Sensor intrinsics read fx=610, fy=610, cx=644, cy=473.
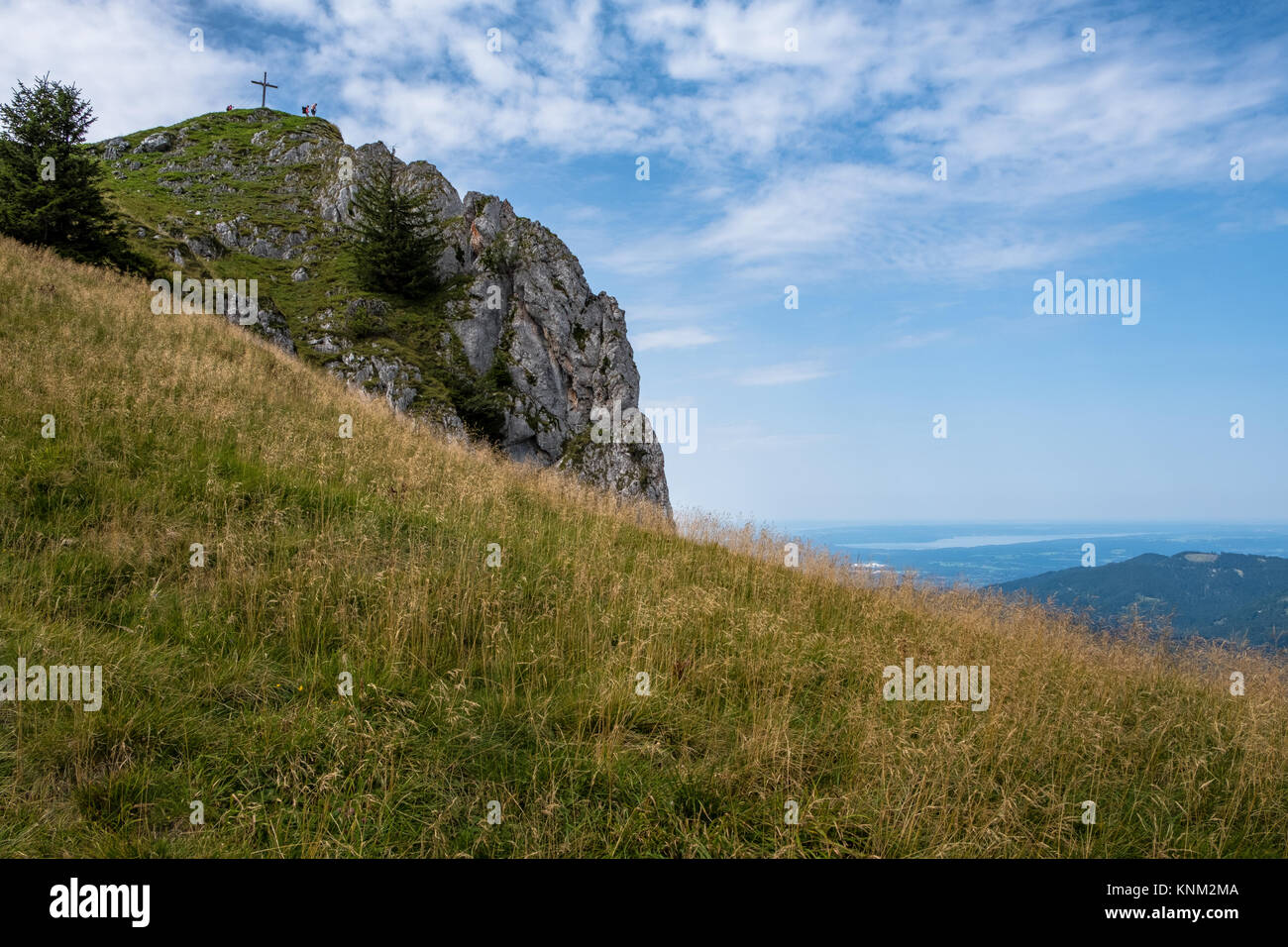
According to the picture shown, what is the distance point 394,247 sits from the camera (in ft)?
117

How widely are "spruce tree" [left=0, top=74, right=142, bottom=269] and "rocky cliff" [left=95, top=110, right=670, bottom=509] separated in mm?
3854

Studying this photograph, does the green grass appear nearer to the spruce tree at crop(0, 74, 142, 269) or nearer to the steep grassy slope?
the spruce tree at crop(0, 74, 142, 269)

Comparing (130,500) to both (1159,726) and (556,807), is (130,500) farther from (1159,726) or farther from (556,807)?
(1159,726)

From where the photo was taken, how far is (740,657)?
223 inches

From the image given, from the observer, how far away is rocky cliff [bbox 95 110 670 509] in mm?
30797

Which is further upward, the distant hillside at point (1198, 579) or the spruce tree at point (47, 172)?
the spruce tree at point (47, 172)

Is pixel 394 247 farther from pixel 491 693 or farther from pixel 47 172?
pixel 491 693

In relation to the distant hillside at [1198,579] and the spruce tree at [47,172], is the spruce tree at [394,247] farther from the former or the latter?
the distant hillside at [1198,579]

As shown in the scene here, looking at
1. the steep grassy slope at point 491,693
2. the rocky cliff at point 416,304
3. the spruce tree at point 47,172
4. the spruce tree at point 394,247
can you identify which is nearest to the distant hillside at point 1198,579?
the rocky cliff at point 416,304

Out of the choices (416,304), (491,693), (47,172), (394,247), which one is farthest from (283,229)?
(491,693)

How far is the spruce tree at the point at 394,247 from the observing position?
35.7 m

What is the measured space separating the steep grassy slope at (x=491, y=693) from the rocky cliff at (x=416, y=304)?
19991 millimetres

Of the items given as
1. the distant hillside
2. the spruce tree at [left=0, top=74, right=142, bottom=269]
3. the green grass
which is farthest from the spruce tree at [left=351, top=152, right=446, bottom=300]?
the distant hillside

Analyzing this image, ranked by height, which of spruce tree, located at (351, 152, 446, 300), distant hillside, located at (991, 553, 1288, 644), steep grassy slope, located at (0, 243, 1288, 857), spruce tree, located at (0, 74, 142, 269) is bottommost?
distant hillside, located at (991, 553, 1288, 644)
